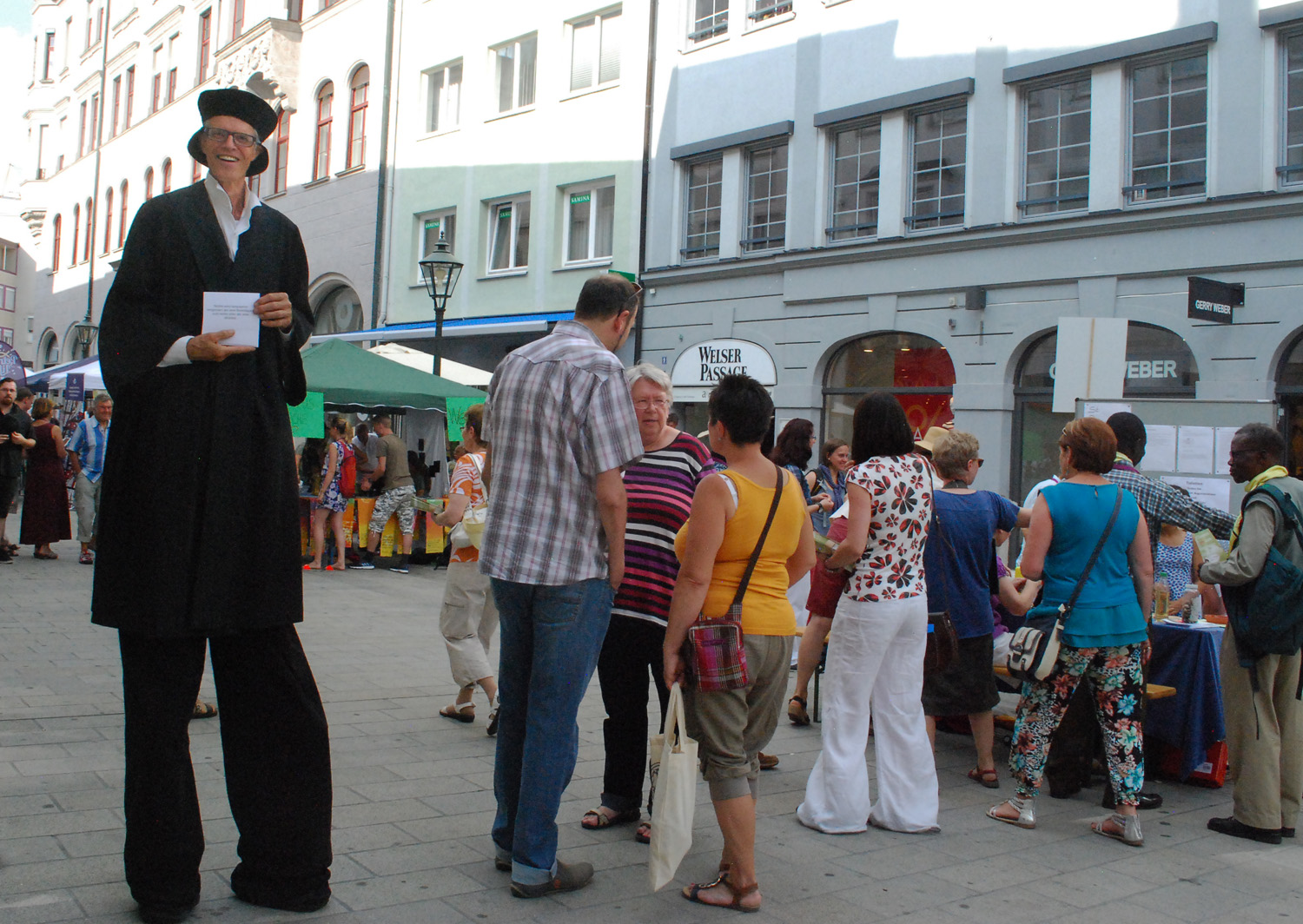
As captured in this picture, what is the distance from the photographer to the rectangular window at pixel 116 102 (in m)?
40.2

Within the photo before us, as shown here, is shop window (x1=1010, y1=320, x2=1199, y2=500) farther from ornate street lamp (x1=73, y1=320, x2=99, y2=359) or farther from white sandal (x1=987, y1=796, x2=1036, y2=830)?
ornate street lamp (x1=73, y1=320, x2=99, y2=359)

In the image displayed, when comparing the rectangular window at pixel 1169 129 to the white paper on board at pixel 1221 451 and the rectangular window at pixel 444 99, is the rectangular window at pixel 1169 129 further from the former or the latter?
the rectangular window at pixel 444 99

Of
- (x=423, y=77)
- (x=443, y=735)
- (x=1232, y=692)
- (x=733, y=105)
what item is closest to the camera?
(x=1232, y=692)

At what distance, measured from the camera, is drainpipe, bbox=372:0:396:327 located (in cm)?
2570

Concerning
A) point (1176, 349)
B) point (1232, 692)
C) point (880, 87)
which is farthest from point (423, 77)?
point (1232, 692)

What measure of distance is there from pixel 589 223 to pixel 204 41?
737 inches

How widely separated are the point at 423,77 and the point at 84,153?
79.5 ft

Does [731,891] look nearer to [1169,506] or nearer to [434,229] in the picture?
[1169,506]

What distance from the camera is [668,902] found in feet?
13.5

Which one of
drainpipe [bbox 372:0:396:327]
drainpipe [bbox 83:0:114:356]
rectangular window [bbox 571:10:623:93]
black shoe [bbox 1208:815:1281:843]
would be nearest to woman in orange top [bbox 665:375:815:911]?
black shoe [bbox 1208:815:1281:843]

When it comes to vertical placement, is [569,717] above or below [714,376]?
below

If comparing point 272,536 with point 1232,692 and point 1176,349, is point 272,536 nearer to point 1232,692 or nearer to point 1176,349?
point 1232,692

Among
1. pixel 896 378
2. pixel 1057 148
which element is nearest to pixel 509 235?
pixel 896 378

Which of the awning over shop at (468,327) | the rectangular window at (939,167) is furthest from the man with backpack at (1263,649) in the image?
the awning over shop at (468,327)
